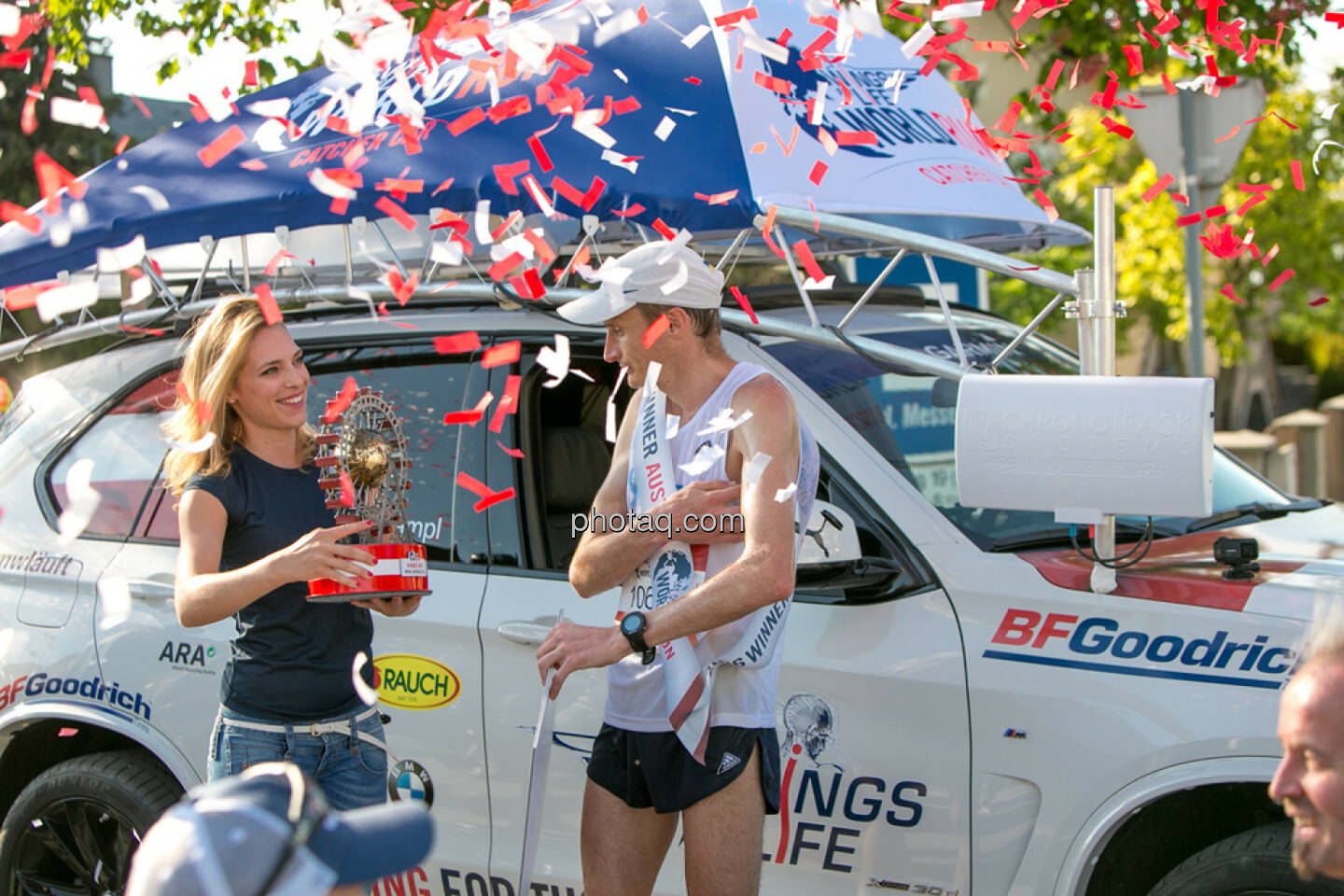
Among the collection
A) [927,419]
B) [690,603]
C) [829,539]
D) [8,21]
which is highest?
[8,21]

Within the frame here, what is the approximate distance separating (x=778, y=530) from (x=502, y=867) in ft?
4.39

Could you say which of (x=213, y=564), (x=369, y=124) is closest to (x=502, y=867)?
(x=213, y=564)

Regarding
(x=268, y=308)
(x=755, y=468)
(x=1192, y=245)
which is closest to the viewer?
(x=755, y=468)

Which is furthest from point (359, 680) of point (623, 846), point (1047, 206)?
point (1047, 206)

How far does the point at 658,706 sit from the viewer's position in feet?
10.9

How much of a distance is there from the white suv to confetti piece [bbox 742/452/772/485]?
0.56 metres

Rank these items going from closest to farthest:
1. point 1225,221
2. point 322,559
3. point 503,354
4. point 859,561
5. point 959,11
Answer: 1. point 322,559
2. point 859,561
3. point 959,11
4. point 503,354
5. point 1225,221

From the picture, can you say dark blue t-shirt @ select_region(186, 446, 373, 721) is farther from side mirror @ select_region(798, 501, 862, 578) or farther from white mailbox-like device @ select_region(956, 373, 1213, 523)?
white mailbox-like device @ select_region(956, 373, 1213, 523)

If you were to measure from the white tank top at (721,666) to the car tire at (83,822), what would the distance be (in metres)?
1.56

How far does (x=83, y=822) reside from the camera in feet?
14.0

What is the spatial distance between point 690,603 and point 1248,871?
1.34 m

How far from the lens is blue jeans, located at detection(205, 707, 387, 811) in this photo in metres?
3.33

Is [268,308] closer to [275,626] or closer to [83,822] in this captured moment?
[275,626]

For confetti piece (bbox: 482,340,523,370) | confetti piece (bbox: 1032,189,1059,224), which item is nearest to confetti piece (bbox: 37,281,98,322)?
confetti piece (bbox: 482,340,523,370)
